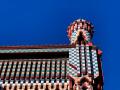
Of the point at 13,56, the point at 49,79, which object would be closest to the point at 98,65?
the point at 49,79

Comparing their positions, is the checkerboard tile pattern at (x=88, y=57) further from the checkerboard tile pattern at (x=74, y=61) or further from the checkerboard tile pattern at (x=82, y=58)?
the checkerboard tile pattern at (x=74, y=61)

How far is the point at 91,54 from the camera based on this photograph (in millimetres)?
18922

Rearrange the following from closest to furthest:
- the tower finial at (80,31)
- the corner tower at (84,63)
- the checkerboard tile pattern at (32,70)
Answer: the corner tower at (84,63) → the checkerboard tile pattern at (32,70) → the tower finial at (80,31)

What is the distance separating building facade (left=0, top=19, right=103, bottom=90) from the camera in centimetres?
1769

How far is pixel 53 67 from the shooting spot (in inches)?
733

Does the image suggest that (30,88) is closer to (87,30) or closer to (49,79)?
(49,79)

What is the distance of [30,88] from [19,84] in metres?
0.44

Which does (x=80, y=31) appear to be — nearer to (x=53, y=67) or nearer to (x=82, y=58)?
(x=82, y=58)

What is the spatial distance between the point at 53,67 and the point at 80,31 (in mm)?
2984

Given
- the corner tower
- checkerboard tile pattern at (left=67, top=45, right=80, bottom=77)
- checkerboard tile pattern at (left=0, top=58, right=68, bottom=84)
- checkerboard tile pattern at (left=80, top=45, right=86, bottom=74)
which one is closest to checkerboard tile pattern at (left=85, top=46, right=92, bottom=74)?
the corner tower

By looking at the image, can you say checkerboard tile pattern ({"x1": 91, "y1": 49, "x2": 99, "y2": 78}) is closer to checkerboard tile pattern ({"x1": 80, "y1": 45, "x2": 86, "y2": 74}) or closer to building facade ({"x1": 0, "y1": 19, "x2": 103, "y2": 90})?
building facade ({"x1": 0, "y1": 19, "x2": 103, "y2": 90})

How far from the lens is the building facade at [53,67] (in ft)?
58.0

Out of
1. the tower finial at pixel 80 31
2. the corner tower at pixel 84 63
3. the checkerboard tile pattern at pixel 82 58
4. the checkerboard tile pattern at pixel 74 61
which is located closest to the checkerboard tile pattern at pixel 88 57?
the corner tower at pixel 84 63

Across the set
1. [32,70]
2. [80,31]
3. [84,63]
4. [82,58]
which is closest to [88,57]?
[82,58]
